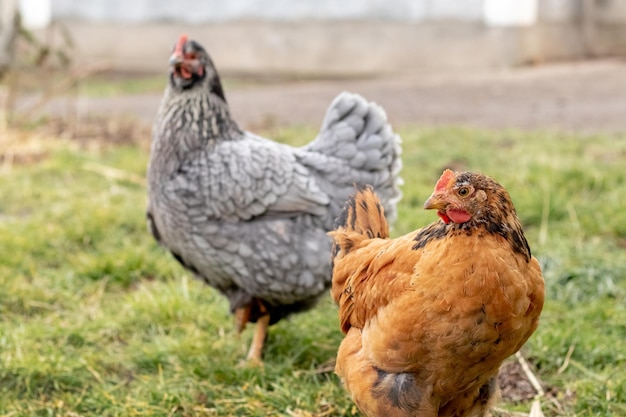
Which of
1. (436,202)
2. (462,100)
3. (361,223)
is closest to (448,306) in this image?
(436,202)

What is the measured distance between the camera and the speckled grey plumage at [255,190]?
414 centimetres

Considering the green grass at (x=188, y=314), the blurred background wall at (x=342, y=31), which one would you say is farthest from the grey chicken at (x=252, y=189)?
the blurred background wall at (x=342, y=31)

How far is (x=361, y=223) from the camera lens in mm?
3555

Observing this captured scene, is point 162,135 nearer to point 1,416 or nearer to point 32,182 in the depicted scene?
point 1,416

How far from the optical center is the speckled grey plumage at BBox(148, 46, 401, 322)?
4145mm

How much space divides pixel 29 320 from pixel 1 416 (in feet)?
3.54

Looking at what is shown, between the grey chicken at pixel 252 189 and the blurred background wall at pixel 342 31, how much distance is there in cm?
882

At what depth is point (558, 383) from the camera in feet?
12.7

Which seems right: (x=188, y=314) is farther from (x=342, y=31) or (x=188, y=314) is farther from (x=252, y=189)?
(x=342, y=31)

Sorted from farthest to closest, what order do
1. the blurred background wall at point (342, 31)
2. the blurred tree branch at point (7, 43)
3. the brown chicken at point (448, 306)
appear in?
1. the blurred background wall at point (342, 31)
2. the blurred tree branch at point (7, 43)
3. the brown chicken at point (448, 306)

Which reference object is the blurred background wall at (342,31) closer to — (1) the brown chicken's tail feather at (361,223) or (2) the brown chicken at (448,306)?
(1) the brown chicken's tail feather at (361,223)

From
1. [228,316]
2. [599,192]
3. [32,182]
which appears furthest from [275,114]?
[228,316]

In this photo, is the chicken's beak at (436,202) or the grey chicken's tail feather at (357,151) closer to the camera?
the chicken's beak at (436,202)

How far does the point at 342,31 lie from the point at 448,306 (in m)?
11.3
